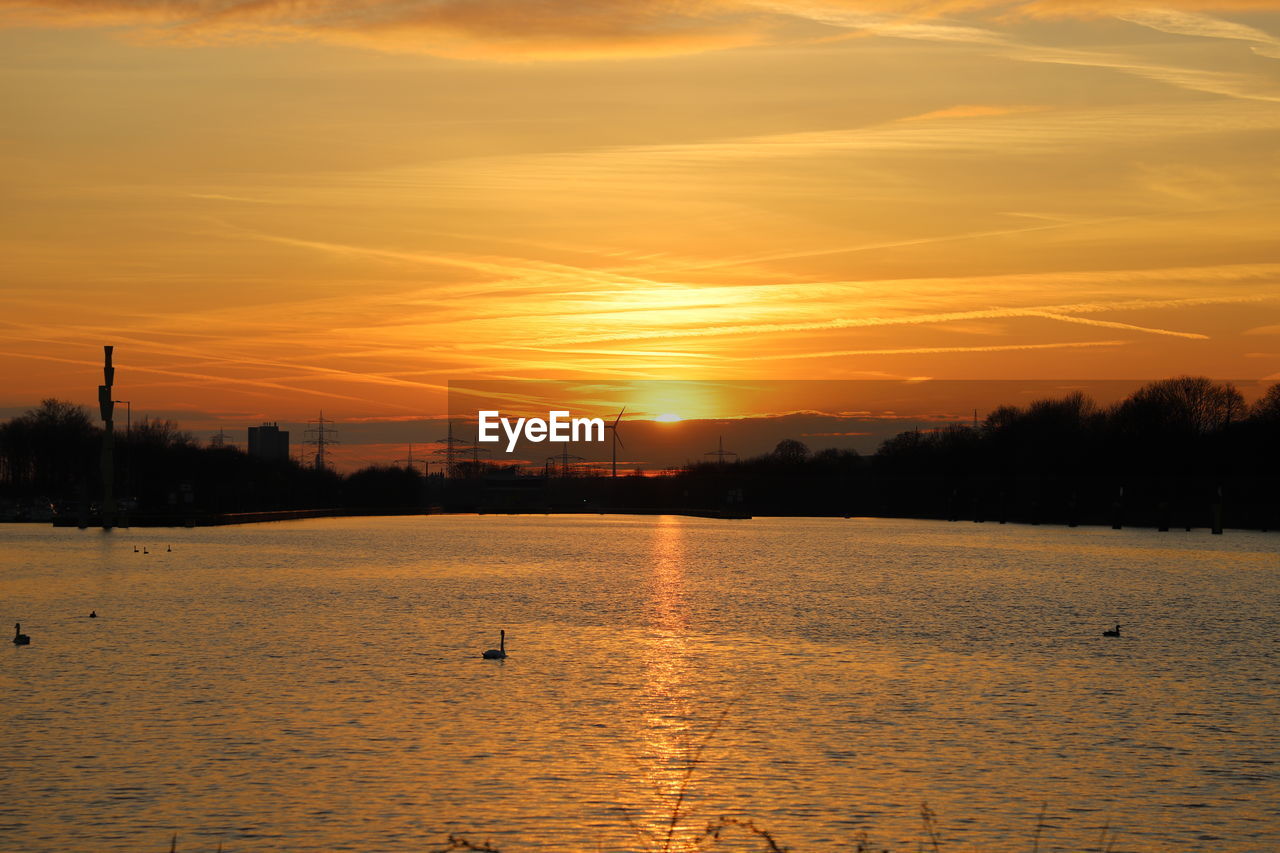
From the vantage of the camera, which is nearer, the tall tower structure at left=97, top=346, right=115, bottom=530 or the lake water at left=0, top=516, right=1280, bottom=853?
the lake water at left=0, top=516, right=1280, bottom=853

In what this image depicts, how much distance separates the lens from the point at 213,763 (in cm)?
2911

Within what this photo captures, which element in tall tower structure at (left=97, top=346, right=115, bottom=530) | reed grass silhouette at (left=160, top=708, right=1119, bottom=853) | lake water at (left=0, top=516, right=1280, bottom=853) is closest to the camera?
reed grass silhouette at (left=160, top=708, right=1119, bottom=853)

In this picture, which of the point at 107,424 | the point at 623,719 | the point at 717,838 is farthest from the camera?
the point at 107,424

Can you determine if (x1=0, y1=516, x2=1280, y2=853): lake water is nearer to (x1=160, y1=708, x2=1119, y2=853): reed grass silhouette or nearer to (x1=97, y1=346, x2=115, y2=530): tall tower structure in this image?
(x1=160, y1=708, x2=1119, y2=853): reed grass silhouette

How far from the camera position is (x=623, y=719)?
35312 mm

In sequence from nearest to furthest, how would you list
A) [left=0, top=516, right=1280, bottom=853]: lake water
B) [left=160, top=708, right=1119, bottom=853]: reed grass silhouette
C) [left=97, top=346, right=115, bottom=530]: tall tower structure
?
[left=160, top=708, right=1119, bottom=853]: reed grass silhouette, [left=0, top=516, right=1280, bottom=853]: lake water, [left=97, top=346, right=115, bottom=530]: tall tower structure

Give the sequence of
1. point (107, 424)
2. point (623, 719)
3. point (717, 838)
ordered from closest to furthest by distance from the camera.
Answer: point (717, 838), point (623, 719), point (107, 424)

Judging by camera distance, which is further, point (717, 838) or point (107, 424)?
point (107, 424)

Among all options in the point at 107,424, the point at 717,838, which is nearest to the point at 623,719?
the point at 717,838

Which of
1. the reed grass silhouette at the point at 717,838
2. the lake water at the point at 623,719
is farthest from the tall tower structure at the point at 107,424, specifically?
the reed grass silhouette at the point at 717,838

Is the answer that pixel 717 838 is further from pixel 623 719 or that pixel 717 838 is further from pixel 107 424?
pixel 107 424

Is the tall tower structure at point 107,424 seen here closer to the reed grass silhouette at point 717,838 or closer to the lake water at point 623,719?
the lake water at point 623,719

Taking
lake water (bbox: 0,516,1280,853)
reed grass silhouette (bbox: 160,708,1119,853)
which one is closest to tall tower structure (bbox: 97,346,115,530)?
→ lake water (bbox: 0,516,1280,853)

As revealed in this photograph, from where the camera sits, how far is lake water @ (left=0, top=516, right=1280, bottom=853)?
82.0 feet
